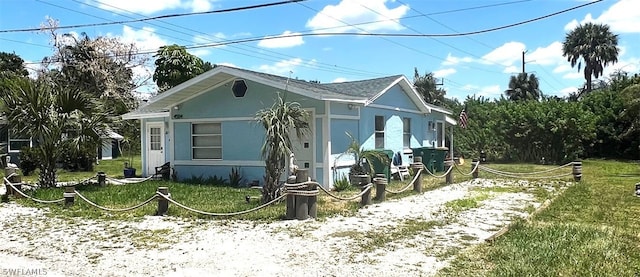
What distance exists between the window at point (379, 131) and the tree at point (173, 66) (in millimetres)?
20409

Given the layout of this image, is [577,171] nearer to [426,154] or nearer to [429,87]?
[426,154]

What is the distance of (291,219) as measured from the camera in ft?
29.2

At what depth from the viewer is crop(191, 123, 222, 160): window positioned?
15.6m

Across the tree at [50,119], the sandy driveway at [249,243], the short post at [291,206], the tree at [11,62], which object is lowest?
the sandy driveway at [249,243]

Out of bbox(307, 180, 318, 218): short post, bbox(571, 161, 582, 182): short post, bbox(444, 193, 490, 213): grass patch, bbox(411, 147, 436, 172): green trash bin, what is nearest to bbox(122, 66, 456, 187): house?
bbox(411, 147, 436, 172): green trash bin

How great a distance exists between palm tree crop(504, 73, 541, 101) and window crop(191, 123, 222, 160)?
35.2 m

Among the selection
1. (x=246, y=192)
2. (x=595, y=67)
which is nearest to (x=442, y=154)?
(x=246, y=192)

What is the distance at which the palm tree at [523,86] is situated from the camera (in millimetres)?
44500

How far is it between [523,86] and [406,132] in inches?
1179

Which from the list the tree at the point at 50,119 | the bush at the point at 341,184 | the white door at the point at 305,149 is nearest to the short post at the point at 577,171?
the bush at the point at 341,184

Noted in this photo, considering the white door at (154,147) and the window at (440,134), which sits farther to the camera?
the window at (440,134)

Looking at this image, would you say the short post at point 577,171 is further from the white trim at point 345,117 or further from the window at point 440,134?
the window at point 440,134

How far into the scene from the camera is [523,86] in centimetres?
4472

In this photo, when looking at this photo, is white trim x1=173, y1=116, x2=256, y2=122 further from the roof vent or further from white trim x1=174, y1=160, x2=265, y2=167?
white trim x1=174, y1=160, x2=265, y2=167
